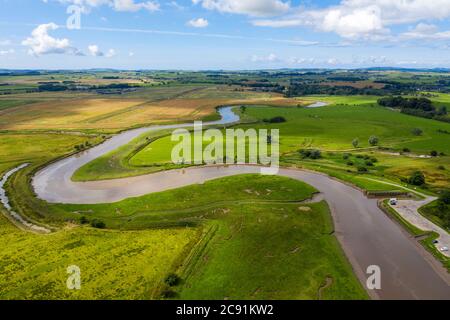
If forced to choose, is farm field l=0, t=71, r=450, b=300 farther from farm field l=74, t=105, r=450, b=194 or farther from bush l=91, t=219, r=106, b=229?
farm field l=74, t=105, r=450, b=194

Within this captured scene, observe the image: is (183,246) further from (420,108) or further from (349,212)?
(420,108)

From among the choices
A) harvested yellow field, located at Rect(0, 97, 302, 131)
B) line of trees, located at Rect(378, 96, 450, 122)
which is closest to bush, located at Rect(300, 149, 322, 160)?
harvested yellow field, located at Rect(0, 97, 302, 131)

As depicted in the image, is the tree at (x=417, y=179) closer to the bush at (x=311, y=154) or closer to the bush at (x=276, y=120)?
the bush at (x=311, y=154)

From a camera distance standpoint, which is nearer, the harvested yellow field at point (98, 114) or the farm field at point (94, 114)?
the farm field at point (94, 114)

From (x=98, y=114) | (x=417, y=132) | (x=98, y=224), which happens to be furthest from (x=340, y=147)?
(x=98, y=114)

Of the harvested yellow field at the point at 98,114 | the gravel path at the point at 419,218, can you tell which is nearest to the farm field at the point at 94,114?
the harvested yellow field at the point at 98,114
